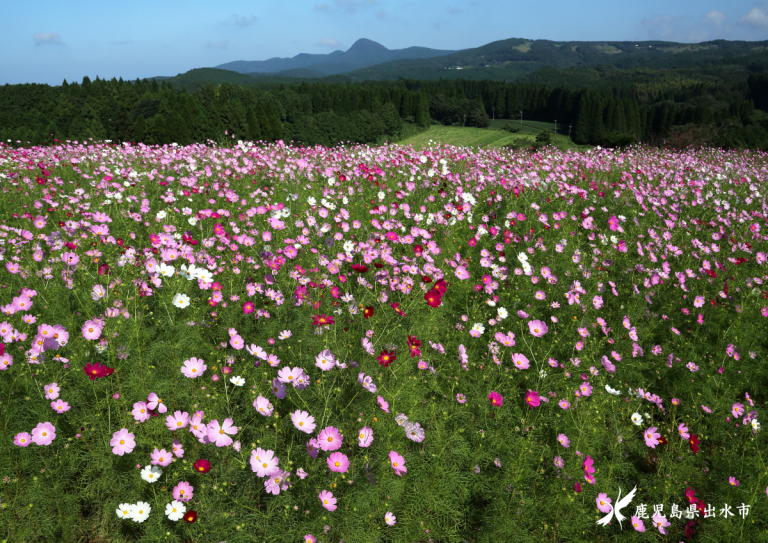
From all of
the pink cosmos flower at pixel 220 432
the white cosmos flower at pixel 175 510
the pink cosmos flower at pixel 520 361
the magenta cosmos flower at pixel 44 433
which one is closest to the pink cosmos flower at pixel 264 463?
the pink cosmos flower at pixel 220 432

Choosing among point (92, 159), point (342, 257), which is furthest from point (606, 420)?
point (92, 159)

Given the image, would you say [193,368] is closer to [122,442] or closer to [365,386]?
[122,442]

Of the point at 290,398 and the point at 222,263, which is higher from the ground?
the point at 222,263

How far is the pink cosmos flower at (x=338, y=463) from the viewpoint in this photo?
1.83 metres

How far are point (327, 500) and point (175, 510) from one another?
68cm

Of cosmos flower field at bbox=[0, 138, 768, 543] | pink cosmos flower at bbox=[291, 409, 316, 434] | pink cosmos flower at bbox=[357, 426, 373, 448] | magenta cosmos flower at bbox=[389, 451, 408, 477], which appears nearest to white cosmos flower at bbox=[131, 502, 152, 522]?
cosmos flower field at bbox=[0, 138, 768, 543]

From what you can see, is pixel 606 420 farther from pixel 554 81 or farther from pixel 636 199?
pixel 554 81

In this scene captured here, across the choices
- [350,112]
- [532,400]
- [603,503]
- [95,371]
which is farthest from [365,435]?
[350,112]

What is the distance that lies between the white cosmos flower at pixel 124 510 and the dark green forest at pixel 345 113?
31.3ft

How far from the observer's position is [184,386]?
2.38 meters

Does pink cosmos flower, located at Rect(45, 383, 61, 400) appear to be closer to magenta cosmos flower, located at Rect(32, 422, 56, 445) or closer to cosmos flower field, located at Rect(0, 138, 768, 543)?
cosmos flower field, located at Rect(0, 138, 768, 543)

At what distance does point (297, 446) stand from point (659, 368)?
10.3ft

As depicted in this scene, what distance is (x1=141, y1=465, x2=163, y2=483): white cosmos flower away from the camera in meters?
1.78

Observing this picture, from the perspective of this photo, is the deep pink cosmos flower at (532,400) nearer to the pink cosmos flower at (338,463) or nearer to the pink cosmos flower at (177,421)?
the pink cosmos flower at (338,463)
